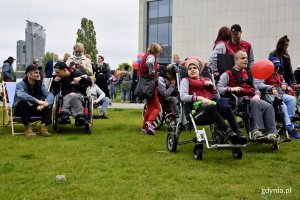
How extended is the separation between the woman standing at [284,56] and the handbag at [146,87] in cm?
253

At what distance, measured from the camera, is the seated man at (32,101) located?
767cm

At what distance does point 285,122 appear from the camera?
6535mm

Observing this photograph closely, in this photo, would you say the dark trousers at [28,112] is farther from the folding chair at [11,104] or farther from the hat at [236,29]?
the hat at [236,29]

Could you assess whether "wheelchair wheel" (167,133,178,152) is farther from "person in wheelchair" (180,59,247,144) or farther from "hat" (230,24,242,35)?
"hat" (230,24,242,35)

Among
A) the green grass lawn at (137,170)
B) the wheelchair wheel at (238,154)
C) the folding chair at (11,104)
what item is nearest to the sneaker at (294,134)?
the green grass lawn at (137,170)

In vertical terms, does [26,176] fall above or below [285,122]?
below

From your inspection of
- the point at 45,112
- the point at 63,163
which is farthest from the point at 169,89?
the point at 63,163

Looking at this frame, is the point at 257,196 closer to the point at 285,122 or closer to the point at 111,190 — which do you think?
the point at 111,190

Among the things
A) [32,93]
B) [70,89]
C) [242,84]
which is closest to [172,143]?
[242,84]

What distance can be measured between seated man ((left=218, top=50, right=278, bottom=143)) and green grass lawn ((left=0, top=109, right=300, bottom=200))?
39 cm

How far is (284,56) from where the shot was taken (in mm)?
8406

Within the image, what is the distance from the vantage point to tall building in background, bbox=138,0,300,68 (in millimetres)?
35438

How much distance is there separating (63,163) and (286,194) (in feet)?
9.35

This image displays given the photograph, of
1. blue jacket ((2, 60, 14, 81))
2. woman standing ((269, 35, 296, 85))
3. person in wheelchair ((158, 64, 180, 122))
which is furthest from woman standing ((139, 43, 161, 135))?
blue jacket ((2, 60, 14, 81))
